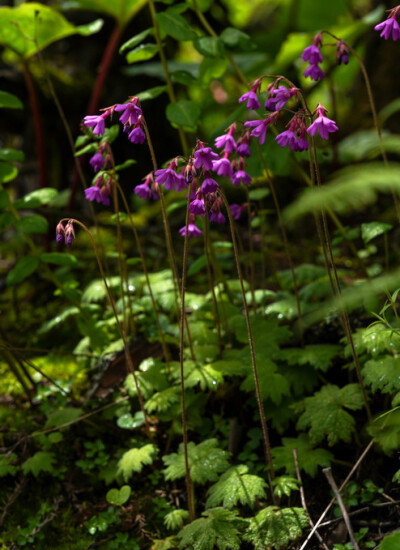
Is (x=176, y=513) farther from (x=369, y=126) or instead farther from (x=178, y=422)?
(x=369, y=126)

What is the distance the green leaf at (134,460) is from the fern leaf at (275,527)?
1.60ft

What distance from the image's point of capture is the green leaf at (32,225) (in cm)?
259

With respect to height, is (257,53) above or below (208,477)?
above

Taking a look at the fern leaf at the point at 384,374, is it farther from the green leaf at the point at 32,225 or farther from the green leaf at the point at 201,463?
the green leaf at the point at 32,225

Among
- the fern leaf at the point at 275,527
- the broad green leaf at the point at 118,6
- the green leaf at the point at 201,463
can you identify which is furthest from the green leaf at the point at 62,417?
the broad green leaf at the point at 118,6

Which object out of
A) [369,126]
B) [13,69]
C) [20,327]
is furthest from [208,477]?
[369,126]

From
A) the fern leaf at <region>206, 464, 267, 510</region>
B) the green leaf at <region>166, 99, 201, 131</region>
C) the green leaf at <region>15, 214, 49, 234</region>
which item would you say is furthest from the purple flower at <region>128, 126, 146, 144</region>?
the fern leaf at <region>206, 464, 267, 510</region>

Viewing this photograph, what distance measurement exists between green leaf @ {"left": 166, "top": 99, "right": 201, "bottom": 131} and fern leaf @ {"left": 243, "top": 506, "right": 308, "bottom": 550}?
1.52 meters

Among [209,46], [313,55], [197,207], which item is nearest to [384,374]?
[197,207]

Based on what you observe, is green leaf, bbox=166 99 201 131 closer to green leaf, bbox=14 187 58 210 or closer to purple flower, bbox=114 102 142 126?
purple flower, bbox=114 102 142 126

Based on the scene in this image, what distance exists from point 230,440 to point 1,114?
12.4 feet

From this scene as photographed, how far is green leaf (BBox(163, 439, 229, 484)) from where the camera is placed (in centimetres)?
193

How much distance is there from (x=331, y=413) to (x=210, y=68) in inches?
64.9

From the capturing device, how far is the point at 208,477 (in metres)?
1.92
